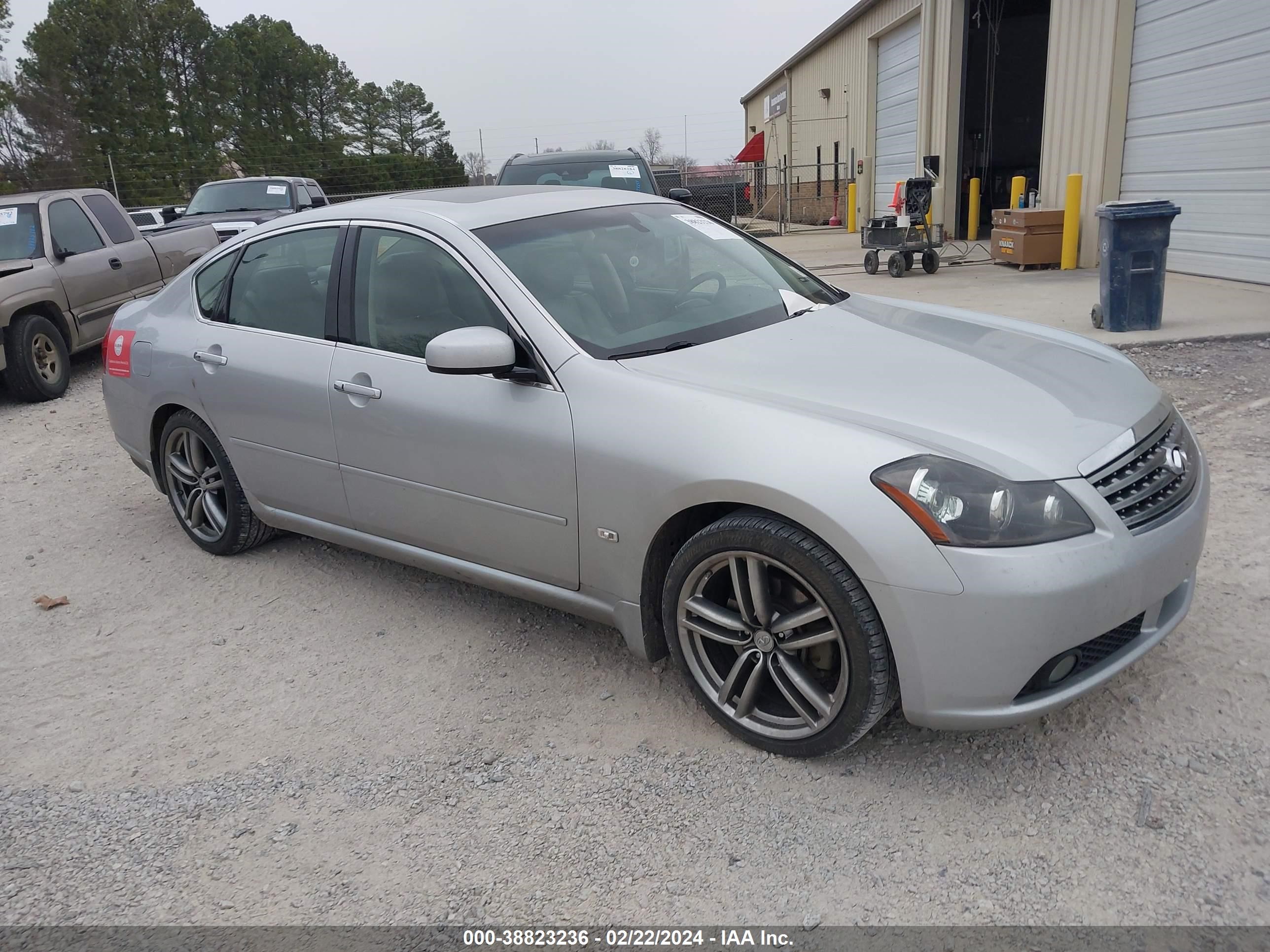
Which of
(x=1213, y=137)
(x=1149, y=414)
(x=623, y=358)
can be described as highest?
(x=1213, y=137)

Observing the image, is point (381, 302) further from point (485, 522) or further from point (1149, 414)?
point (1149, 414)

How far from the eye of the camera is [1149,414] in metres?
2.85

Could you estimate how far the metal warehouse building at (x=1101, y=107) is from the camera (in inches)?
393

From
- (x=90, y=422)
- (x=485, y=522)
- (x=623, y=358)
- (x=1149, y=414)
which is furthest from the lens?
(x=90, y=422)

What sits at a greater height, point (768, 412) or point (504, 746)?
point (768, 412)

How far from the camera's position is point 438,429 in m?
3.33

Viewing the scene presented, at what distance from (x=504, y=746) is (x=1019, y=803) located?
4.87 feet

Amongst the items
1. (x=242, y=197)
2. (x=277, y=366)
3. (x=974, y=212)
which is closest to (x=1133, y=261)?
(x=277, y=366)

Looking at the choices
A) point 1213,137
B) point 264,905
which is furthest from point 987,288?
point 264,905

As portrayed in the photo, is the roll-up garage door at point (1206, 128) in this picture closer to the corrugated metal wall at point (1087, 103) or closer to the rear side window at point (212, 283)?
the corrugated metal wall at point (1087, 103)

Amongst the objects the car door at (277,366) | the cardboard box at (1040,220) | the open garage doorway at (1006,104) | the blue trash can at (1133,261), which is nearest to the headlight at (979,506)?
the car door at (277,366)

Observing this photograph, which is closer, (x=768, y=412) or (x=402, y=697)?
(x=768, y=412)

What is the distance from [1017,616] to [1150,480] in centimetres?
67

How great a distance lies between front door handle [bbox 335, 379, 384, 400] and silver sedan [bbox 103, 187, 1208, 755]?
0.05ft
